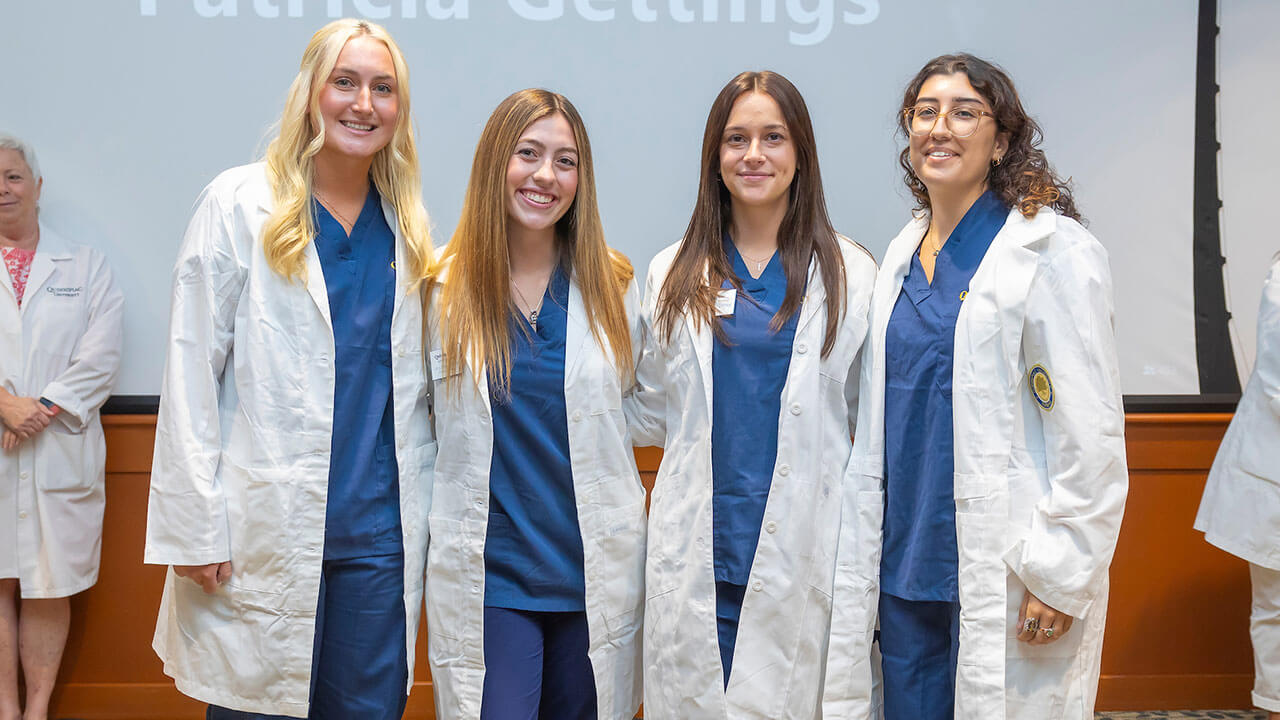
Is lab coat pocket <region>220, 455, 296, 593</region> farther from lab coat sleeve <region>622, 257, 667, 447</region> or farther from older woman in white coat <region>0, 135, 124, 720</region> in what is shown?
older woman in white coat <region>0, 135, 124, 720</region>

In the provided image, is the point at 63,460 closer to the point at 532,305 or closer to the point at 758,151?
the point at 532,305

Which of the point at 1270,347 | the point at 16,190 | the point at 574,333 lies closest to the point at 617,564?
the point at 574,333

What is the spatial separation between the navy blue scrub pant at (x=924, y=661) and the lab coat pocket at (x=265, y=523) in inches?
45.8

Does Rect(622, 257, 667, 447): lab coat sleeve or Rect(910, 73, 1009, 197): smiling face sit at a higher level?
Rect(910, 73, 1009, 197): smiling face

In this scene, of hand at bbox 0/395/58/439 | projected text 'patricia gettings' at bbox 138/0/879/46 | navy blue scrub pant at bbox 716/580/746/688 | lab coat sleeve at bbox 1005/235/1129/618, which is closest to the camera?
lab coat sleeve at bbox 1005/235/1129/618

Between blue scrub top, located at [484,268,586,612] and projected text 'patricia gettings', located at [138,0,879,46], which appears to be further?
projected text 'patricia gettings', located at [138,0,879,46]

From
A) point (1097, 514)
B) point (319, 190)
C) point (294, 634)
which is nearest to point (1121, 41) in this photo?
point (1097, 514)

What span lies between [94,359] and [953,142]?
8.14ft

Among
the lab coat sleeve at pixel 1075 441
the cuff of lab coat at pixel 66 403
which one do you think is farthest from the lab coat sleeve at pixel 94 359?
the lab coat sleeve at pixel 1075 441

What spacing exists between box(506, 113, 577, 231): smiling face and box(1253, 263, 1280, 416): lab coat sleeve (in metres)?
2.07

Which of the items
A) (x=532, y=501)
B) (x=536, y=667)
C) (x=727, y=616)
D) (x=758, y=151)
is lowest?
(x=536, y=667)

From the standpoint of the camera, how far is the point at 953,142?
1.84 metres

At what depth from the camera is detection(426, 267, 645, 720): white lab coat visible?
1829 mm

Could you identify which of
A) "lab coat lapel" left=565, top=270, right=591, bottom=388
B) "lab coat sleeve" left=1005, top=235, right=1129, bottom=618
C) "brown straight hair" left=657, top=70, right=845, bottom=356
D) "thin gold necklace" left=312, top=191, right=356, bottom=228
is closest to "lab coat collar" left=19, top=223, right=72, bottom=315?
"thin gold necklace" left=312, top=191, right=356, bottom=228
